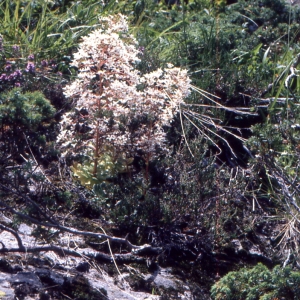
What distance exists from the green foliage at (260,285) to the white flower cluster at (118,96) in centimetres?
116

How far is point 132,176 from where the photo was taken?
4.10 m

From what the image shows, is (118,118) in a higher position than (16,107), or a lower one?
lower

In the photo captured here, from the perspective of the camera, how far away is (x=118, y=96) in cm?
369

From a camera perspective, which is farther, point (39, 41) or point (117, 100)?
point (39, 41)

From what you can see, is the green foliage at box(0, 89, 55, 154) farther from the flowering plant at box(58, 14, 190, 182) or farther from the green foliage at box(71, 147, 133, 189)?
the green foliage at box(71, 147, 133, 189)

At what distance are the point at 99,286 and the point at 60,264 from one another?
0.29 m

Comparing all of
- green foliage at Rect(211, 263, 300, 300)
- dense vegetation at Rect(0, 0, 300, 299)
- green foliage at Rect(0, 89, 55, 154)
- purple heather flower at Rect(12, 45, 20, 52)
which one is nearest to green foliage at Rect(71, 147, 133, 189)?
dense vegetation at Rect(0, 0, 300, 299)

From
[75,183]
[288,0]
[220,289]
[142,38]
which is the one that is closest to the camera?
[220,289]

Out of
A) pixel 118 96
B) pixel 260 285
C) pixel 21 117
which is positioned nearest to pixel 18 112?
pixel 21 117

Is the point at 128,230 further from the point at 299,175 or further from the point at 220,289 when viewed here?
the point at 299,175

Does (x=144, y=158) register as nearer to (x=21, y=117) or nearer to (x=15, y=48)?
(x=21, y=117)

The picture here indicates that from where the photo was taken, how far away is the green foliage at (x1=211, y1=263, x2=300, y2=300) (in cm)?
290

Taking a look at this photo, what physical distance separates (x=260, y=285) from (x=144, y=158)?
1362 millimetres

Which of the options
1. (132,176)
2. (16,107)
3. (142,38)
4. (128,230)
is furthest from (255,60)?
(16,107)
